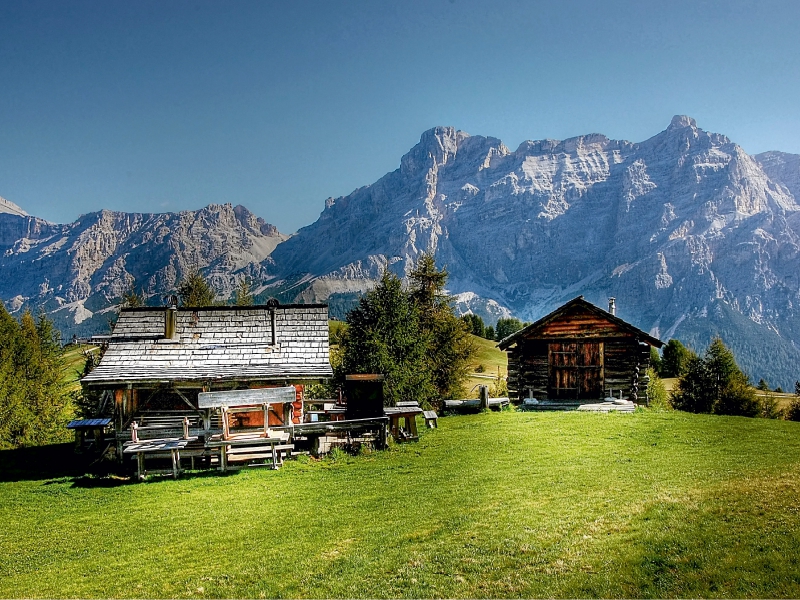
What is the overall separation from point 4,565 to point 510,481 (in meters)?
12.3

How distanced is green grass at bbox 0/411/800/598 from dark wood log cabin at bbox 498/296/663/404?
34.6ft

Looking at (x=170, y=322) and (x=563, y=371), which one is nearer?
(x=170, y=322)

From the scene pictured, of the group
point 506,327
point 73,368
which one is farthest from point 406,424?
point 506,327

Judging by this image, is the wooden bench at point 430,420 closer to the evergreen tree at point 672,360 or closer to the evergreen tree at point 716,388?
the evergreen tree at point 716,388

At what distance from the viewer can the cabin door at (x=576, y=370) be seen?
31.1 metres

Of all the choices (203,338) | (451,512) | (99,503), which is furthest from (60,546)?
(203,338)

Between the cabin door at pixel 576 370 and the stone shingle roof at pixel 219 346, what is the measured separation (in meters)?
13.4

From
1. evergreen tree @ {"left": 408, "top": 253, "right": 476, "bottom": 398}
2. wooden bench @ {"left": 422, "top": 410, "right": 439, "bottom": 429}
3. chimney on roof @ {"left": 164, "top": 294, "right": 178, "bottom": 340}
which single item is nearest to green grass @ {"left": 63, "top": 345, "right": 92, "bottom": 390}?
chimney on roof @ {"left": 164, "top": 294, "right": 178, "bottom": 340}

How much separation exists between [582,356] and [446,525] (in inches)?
828

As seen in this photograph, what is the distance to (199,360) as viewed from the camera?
24812 millimetres

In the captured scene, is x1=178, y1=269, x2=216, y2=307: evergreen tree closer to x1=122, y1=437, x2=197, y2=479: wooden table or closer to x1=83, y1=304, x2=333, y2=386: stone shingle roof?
x1=83, y1=304, x2=333, y2=386: stone shingle roof

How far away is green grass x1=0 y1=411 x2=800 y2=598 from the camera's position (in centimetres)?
967

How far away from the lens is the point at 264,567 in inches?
434

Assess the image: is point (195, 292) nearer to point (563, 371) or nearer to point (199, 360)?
point (199, 360)
